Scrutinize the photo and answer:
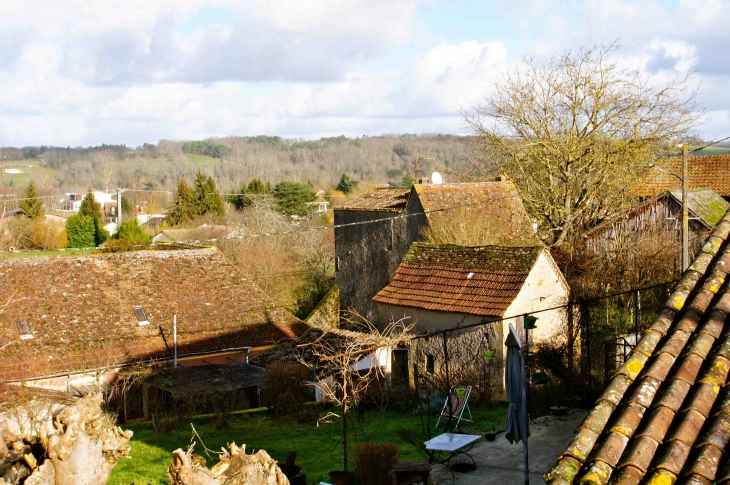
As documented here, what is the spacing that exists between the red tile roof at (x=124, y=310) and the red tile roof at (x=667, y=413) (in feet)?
Result: 63.6

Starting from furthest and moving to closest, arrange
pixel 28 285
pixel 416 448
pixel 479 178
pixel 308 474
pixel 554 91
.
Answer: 1. pixel 479 178
2. pixel 554 91
3. pixel 28 285
4. pixel 416 448
5. pixel 308 474

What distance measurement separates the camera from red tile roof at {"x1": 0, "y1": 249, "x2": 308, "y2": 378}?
22.6m

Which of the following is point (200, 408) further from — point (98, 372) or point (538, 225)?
point (538, 225)

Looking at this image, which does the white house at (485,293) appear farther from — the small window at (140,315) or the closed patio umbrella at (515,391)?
the closed patio umbrella at (515,391)

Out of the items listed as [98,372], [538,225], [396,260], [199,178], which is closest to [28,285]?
[98,372]

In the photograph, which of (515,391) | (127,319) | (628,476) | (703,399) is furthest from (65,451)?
(127,319)

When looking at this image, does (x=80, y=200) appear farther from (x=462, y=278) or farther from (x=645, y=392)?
(x=645, y=392)

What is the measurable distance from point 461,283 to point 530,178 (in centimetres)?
1030

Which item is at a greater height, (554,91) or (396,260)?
(554,91)

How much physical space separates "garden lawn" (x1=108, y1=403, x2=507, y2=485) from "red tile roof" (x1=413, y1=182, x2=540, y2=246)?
9218 mm

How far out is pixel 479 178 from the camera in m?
33.5

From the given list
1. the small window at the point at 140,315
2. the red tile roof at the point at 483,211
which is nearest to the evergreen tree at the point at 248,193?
the small window at the point at 140,315

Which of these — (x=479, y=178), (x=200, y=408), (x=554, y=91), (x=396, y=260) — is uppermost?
(x=554, y=91)

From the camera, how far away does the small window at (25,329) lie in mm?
22875
